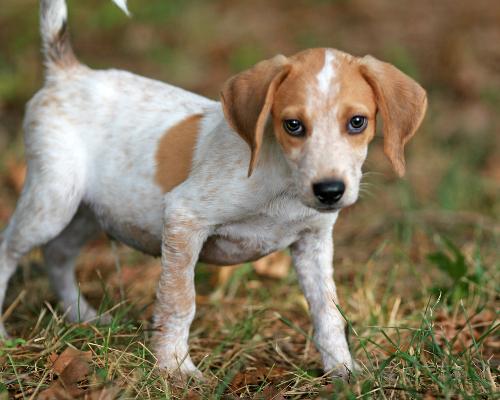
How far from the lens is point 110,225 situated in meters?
5.14

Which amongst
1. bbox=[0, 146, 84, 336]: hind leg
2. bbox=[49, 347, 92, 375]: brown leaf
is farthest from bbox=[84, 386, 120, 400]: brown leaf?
bbox=[0, 146, 84, 336]: hind leg

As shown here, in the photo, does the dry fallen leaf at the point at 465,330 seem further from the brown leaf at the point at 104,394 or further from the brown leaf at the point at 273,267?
the brown leaf at the point at 104,394

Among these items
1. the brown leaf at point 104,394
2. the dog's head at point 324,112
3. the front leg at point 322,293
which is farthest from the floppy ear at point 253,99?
the brown leaf at point 104,394

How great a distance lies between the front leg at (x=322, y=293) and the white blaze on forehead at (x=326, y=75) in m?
1.02

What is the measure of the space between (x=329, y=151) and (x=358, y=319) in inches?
77.9

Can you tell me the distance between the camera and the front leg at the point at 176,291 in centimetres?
448

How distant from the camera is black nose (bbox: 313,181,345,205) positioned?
378cm

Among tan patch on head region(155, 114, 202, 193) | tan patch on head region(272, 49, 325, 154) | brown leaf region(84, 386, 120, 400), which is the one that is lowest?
brown leaf region(84, 386, 120, 400)

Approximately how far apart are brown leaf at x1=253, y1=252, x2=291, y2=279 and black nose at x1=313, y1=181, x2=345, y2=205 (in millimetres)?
2490

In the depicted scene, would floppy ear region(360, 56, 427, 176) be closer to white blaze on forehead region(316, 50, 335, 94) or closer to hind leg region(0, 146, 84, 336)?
white blaze on forehead region(316, 50, 335, 94)

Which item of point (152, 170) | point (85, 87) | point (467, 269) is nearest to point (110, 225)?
point (152, 170)

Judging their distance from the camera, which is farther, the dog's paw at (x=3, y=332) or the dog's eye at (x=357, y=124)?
the dog's paw at (x=3, y=332)

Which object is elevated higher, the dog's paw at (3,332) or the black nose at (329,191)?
the black nose at (329,191)

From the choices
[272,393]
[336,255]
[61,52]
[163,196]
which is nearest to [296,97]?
[163,196]
